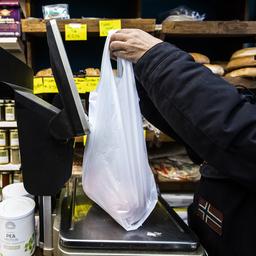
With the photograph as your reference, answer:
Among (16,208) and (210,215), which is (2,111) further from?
(210,215)

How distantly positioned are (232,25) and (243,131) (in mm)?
955

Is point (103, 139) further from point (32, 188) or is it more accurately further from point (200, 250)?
point (200, 250)

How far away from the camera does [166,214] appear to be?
0.66 m

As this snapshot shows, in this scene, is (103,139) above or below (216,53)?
below

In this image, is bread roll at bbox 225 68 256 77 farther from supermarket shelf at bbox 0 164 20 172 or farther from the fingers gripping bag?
supermarket shelf at bbox 0 164 20 172

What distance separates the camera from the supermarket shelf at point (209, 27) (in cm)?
120

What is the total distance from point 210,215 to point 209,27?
917 millimetres

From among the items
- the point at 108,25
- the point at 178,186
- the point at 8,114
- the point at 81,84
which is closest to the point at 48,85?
the point at 81,84

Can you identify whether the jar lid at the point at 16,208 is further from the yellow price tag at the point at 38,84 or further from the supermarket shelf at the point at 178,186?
the supermarket shelf at the point at 178,186

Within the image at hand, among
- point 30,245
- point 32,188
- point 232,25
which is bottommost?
point 30,245

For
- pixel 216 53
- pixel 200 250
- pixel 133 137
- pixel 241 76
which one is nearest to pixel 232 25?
pixel 241 76

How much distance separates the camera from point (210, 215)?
0.57m

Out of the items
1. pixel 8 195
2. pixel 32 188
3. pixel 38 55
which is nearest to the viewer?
pixel 32 188

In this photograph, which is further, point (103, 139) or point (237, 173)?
point (103, 139)
